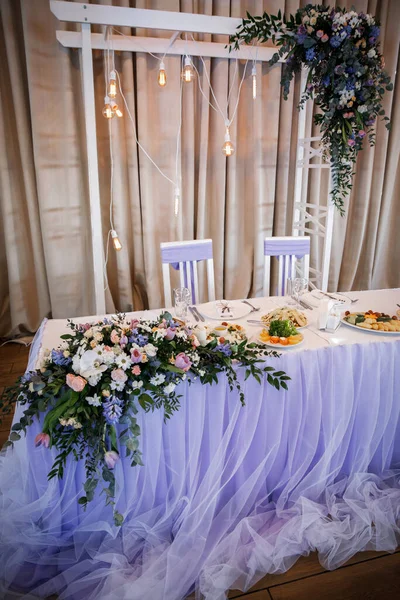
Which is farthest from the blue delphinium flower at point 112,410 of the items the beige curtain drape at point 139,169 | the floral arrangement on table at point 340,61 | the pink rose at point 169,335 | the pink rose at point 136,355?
the beige curtain drape at point 139,169

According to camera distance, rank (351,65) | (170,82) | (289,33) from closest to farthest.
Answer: (351,65) → (289,33) → (170,82)

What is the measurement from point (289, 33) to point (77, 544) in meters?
2.98

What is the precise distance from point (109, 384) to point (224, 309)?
33.3 inches

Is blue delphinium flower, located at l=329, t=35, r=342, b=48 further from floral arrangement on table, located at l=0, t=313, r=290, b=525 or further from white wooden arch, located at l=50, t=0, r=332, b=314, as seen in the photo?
floral arrangement on table, located at l=0, t=313, r=290, b=525

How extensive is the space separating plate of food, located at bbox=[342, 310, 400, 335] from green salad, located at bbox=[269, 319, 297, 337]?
11.8 inches

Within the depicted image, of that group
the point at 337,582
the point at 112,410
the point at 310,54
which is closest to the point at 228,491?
the point at 337,582

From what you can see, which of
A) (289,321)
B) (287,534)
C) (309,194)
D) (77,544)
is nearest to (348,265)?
(309,194)

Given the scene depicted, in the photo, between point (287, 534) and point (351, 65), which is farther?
point (351, 65)

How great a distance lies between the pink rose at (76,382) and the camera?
118 cm

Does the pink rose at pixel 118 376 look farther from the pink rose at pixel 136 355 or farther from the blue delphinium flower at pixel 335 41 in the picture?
the blue delphinium flower at pixel 335 41

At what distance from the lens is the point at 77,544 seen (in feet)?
4.83

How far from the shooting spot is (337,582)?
1.43 meters

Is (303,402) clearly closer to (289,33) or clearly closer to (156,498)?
(156,498)

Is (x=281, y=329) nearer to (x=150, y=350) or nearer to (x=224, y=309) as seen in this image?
(x=224, y=309)
